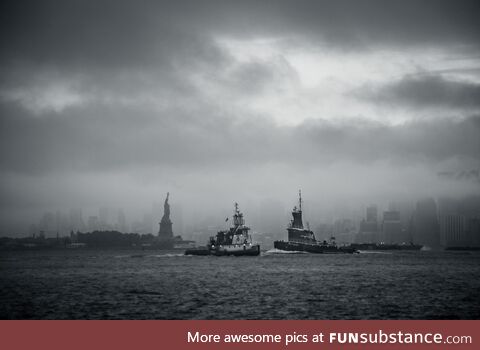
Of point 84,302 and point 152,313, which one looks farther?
point 84,302

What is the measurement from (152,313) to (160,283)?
34.4m
